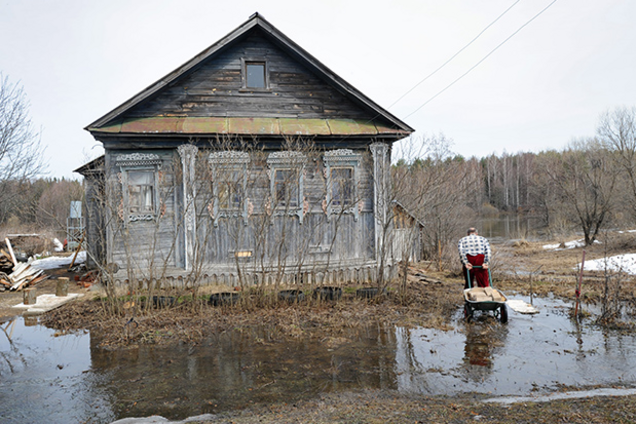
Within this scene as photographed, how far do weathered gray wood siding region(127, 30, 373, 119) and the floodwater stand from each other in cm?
737

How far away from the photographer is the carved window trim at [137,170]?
1237cm

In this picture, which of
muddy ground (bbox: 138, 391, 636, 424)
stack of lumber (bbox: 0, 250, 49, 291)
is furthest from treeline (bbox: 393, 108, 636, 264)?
stack of lumber (bbox: 0, 250, 49, 291)

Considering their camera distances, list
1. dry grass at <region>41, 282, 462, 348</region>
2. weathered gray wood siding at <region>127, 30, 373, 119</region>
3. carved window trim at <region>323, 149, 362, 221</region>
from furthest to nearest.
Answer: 1. carved window trim at <region>323, 149, 362, 221</region>
2. weathered gray wood siding at <region>127, 30, 373, 119</region>
3. dry grass at <region>41, 282, 462, 348</region>

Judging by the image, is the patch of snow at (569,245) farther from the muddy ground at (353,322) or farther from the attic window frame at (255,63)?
the attic window frame at (255,63)

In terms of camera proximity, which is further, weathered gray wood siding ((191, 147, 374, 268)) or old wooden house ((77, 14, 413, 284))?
weathered gray wood siding ((191, 147, 374, 268))

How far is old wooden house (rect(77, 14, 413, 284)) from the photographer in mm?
12281

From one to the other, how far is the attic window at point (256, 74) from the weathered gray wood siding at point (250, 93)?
19 cm

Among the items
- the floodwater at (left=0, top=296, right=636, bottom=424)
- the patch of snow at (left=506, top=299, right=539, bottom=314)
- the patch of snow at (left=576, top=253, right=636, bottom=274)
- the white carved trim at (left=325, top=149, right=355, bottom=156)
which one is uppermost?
the white carved trim at (left=325, top=149, right=355, bottom=156)

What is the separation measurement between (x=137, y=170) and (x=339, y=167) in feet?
19.9

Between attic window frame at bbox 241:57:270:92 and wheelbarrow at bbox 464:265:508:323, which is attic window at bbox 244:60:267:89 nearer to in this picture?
attic window frame at bbox 241:57:270:92

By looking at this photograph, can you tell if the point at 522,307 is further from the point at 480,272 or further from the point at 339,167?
the point at 339,167

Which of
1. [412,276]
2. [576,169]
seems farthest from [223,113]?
[576,169]

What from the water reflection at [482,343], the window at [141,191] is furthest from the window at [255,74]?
the water reflection at [482,343]

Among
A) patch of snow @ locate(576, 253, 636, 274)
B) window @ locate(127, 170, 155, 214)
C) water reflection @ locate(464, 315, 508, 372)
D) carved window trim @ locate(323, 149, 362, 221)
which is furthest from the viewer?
patch of snow @ locate(576, 253, 636, 274)
